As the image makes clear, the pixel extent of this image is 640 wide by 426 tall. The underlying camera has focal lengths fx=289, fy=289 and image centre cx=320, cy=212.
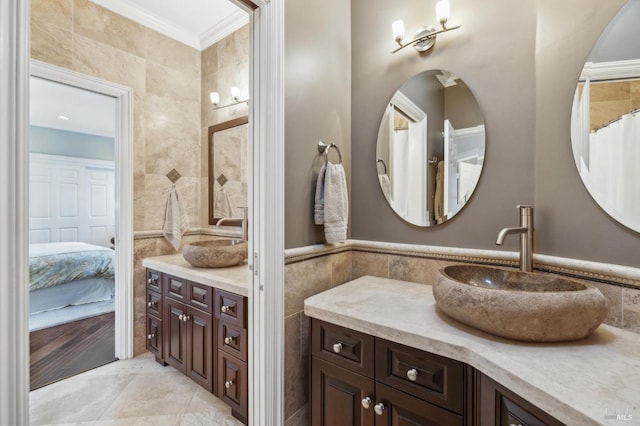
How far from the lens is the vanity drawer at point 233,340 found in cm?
162

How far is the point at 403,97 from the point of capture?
1604 millimetres

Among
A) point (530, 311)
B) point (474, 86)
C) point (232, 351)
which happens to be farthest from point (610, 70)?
point (232, 351)

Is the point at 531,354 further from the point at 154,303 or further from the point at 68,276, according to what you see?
the point at 68,276

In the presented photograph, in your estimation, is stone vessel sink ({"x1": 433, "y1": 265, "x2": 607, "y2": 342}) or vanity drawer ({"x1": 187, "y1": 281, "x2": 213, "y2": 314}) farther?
vanity drawer ({"x1": 187, "y1": 281, "x2": 213, "y2": 314})

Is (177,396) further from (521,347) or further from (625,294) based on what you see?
(625,294)

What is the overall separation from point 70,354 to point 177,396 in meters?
1.24

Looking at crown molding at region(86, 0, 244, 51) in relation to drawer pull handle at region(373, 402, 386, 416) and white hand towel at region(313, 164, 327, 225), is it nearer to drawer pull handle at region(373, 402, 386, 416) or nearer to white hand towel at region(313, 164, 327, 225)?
white hand towel at region(313, 164, 327, 225)

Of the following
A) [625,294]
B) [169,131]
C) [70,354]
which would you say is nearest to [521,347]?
[625,294]

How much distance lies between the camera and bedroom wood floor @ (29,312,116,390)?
85.8 inches

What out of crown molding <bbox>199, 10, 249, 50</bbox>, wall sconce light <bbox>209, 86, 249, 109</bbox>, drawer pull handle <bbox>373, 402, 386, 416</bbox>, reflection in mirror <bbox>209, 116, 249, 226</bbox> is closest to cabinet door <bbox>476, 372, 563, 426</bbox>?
drawer pull handle <bbox>373, 402, 386, 416</bbox>

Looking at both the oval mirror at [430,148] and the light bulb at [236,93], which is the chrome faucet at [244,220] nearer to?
the light bulb at [236,93]

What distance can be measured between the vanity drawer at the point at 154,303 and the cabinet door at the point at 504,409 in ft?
7.25

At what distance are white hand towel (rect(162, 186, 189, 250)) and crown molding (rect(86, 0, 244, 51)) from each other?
1.41 m

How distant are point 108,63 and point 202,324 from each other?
2153mm
